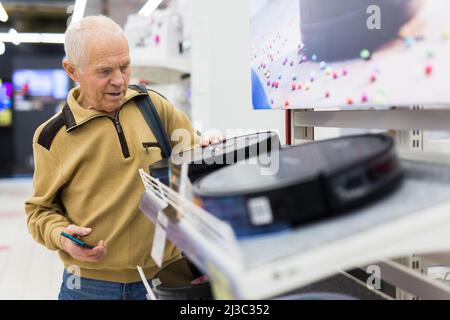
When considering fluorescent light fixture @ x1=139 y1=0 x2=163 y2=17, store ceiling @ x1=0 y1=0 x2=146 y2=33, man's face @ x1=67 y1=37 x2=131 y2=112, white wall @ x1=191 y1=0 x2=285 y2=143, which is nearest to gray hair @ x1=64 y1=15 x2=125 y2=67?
man's face @ x1=67 y1=37 x2=131 y2=112

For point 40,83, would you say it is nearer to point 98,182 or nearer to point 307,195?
point 98,182

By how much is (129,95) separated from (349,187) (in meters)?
0.99

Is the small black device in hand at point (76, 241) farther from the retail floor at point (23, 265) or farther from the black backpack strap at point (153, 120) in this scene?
the retail floor at point (23, 265)

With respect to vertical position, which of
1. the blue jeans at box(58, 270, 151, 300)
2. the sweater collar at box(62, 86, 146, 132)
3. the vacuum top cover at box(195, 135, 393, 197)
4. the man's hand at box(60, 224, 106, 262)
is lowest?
the blue jeans at box(58, 270, 151, 300)

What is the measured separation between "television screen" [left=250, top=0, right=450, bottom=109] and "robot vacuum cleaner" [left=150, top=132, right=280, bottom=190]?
0.18 meters

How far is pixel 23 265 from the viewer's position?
169 inches

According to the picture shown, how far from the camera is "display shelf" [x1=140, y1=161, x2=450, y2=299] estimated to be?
0.58m

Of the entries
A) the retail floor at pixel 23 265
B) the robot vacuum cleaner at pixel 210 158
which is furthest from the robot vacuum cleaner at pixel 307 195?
the retail floor at pixel 23 265

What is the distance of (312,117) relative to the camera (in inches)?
60.6

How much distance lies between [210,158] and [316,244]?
20.8 inches

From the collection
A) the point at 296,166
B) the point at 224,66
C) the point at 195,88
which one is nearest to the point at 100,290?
the point at 296,166

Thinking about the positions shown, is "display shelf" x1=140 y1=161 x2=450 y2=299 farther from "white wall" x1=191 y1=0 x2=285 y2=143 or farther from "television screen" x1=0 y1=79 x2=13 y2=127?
"television screen" x1=0 y1=79 x2=13 y2=127

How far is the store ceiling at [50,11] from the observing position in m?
9.72
